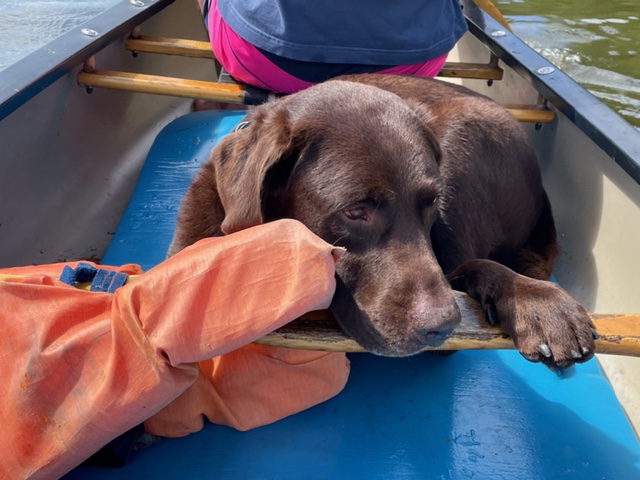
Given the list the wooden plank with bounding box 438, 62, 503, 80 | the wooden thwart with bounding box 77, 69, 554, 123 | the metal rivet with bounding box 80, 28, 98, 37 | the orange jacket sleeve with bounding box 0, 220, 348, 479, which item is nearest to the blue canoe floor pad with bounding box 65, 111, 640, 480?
the orange jacket sleeve with bounding box 0, 220, 348, 479

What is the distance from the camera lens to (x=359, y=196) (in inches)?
75.5

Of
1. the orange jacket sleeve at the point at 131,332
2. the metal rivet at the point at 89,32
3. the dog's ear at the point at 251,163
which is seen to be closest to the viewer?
the orange jacket sleeve at the point at 131,332

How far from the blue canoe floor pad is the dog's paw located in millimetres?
380

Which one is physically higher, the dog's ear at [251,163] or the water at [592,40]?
the dog's ear at [251,163]

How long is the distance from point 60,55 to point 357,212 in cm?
190

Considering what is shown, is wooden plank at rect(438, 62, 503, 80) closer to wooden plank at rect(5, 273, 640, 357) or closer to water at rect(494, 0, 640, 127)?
wooden plank at rect(5, 273, 640, 357)

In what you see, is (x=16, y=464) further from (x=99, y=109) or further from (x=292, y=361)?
(x=99, y=109)

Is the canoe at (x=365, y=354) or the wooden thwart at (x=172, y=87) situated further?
the wooden thwart at (x=172, y=87)

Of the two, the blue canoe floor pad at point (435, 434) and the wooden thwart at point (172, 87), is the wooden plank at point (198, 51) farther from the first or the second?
the blue canoe floor pad at point (435, 434)

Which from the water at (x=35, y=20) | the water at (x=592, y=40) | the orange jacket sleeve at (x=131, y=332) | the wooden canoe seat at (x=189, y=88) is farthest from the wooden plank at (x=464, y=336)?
the water at (x=35, y=20)

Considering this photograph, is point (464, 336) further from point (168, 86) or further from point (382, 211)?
point (168, 86)

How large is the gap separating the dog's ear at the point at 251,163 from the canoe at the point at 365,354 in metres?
0.66

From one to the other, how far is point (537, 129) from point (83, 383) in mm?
2767

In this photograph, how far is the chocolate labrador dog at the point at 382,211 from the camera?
1786mm
